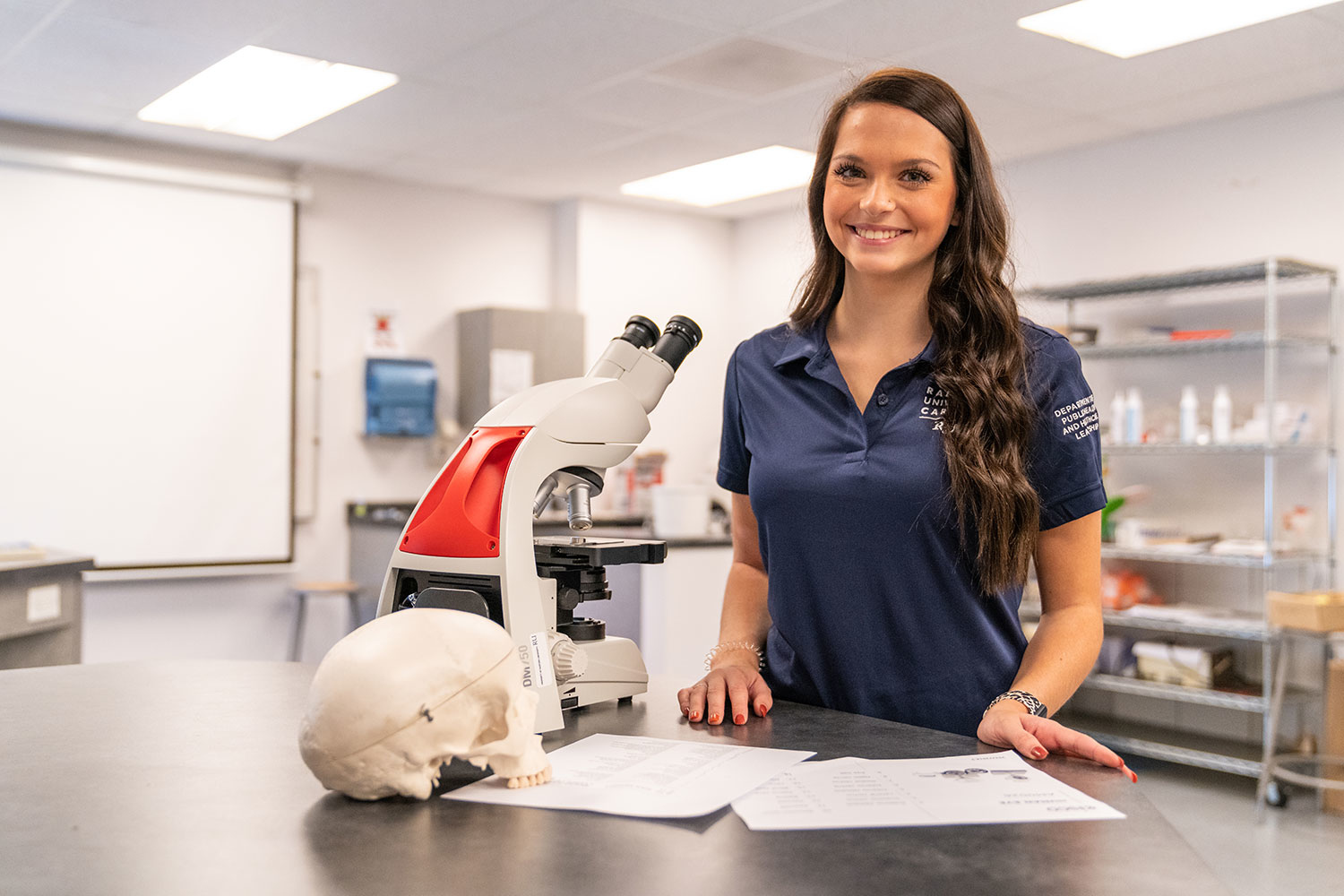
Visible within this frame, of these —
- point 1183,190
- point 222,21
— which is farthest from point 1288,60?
point 222,21

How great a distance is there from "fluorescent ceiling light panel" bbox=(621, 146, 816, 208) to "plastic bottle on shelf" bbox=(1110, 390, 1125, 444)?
1.59m

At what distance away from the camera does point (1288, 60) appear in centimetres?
376

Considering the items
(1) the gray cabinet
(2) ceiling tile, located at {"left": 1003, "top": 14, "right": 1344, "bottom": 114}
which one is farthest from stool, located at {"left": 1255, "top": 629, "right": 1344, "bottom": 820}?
(1) the gray cabinet

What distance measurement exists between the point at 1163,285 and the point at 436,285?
3293mm

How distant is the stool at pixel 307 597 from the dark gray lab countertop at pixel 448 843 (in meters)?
3.99

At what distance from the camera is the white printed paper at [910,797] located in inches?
35.0

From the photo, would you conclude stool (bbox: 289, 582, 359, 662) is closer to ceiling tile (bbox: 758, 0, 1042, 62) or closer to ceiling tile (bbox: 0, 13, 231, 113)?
ceiling tile (bbox: 0, 13, 231, 113)

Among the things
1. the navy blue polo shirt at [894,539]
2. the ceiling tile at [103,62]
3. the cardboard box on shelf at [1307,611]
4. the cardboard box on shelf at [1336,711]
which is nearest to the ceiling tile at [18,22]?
the ceiling tile at [103,62]

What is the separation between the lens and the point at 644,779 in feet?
3.26

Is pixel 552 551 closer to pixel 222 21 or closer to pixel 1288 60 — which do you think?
pixel 222 21

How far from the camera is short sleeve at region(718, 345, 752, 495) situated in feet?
5.19

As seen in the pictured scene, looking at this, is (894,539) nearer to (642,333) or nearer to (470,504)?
(642,333)

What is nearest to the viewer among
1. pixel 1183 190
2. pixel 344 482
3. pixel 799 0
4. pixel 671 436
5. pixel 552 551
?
pixel 552 551

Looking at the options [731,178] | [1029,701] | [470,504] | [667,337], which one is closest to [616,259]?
[731,178]
